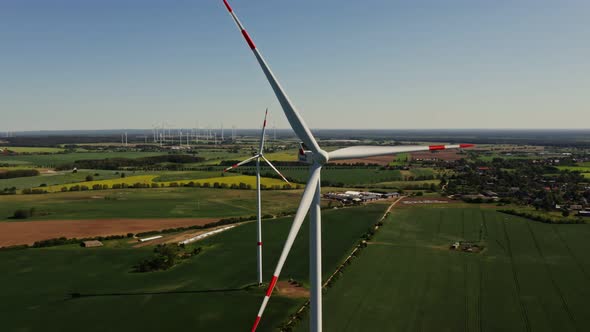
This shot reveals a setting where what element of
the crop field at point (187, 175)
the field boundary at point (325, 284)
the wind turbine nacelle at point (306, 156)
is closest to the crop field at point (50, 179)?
the crop field at point (187, 175)

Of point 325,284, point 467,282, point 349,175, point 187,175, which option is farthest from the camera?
point 349,175

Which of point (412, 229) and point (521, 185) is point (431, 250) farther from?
point (521, 185)

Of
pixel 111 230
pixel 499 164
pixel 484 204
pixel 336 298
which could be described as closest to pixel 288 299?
pixel 336 298

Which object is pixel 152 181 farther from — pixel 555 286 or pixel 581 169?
pixel 581 169

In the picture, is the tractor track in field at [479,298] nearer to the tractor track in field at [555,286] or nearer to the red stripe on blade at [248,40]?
the tractor track in field at [555,286]

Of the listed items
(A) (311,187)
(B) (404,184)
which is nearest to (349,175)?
(B) (404,184)

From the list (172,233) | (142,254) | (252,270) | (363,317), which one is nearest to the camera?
(363,317)

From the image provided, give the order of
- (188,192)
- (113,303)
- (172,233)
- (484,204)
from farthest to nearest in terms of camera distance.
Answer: (188,192) < (484,204) < (172,233) < (113,303)

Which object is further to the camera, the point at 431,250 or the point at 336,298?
the point at 431,250
